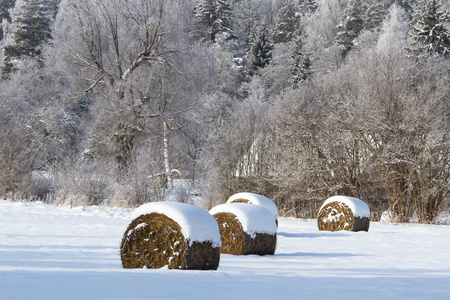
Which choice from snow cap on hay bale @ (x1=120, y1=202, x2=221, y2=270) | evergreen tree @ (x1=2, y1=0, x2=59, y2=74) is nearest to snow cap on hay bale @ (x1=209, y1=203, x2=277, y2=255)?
snow cap on hay bale @ (x1=120, y1=202, x2=221, y2=270)

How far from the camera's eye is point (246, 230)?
21.9 feet

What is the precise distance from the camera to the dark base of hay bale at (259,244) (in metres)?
6.67

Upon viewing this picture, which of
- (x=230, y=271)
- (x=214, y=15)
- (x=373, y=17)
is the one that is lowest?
(x=230, y=271)

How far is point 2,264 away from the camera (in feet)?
14.0

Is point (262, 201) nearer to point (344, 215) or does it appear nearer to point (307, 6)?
point (344, 215)

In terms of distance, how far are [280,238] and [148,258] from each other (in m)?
4.61

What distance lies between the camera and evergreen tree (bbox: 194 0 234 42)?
44469 millimetres

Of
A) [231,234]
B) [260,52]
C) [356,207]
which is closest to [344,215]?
[356,207]

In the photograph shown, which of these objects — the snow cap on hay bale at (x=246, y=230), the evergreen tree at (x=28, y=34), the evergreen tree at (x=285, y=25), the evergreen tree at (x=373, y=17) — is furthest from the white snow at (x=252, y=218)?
the evergreen tree at (x=285, y=25)

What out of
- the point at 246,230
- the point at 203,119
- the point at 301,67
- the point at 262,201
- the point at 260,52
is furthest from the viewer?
the point at 260,52

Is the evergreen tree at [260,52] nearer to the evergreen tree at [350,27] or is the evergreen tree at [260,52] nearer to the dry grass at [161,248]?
the evergreen tree at [350,27]

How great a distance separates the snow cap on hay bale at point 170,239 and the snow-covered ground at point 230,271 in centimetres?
24

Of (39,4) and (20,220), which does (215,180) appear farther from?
Result: (39,4)

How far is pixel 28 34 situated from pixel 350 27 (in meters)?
28.3
